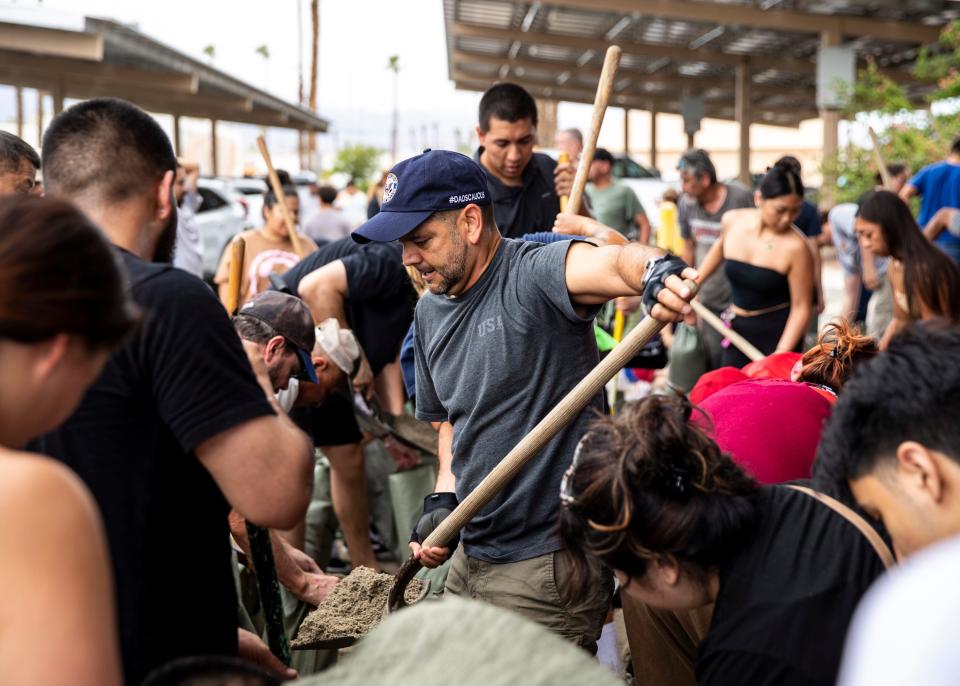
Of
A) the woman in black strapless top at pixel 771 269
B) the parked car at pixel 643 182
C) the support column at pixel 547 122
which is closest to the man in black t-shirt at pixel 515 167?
the woman in black strapless top at pixel 771 269

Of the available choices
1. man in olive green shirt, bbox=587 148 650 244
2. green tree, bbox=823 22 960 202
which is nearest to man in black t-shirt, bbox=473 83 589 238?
man in olive green shirt, bbox=587 148 650 244

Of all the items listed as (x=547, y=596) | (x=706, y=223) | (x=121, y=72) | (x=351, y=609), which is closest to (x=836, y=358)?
(x=547, y=596)

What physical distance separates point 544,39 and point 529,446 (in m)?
21.6

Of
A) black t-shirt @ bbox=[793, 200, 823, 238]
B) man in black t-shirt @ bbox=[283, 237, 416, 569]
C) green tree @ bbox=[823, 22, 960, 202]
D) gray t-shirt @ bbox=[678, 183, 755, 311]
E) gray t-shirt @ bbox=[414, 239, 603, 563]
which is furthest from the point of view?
green tree @ bbox=[823, 22, 960, 202]

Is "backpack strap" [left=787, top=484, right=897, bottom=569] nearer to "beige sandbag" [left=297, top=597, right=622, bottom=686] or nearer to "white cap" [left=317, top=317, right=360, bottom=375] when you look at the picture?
"beige sandbag" [left=297, top=597, right=622, bottom=686]

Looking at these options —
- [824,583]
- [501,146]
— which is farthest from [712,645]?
[501,146]

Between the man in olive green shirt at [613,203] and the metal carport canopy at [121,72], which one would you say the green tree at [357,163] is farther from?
the man in olive green shirt at [613,203]

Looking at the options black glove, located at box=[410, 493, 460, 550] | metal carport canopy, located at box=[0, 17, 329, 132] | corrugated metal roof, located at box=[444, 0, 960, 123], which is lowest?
black glove, located at box=[410, 493, 460, 550]

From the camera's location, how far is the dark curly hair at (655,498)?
84.2 inches

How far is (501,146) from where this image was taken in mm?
5250

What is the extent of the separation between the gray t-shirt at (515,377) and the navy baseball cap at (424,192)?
0.70 feet

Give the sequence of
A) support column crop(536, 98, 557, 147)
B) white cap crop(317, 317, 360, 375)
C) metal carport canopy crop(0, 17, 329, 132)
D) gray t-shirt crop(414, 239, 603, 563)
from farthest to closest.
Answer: support column crop(536, 98, 557, 147), metal carport canopy crop(0, 17, 329, 132), white cap crop(317, 317, 360, 375), gray t-shirt crop(414, 239, 603, 563)

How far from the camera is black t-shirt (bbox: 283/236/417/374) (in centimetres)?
554

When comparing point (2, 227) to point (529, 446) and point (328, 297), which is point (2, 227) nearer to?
point (529, 446)
